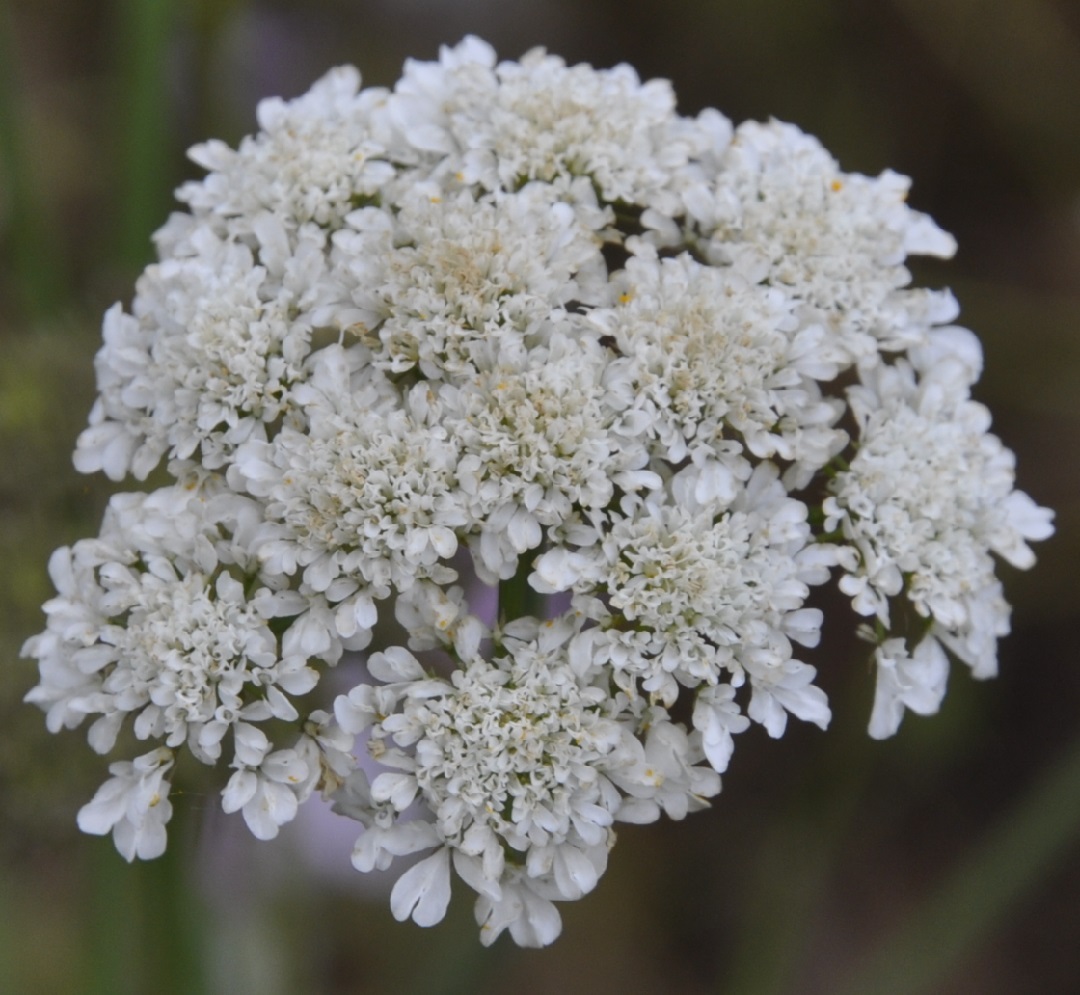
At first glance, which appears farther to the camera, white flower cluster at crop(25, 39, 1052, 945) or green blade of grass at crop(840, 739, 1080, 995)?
A: green blade of grass at crop(840, 739, 1080, 995)

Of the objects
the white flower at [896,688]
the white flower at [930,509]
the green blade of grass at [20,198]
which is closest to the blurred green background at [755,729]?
the green blade of grass at [20,198]

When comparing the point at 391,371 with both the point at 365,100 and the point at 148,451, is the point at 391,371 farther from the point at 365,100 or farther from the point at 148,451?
the point at 365,100

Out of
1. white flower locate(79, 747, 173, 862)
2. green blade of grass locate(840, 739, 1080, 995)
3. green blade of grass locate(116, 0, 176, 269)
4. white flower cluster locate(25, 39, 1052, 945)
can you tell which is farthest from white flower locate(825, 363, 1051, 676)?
green blade of grass locate(116, 0, 176, 269)

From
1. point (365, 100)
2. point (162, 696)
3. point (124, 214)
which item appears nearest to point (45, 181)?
point (124, 214)

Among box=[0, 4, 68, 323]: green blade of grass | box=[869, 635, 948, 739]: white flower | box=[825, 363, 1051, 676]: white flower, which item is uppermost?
box=[825, 363, 1051, 676]: white flower

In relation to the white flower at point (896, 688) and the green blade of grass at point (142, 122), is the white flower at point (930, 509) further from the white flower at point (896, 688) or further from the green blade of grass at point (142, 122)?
the green blade of grass at point (142, 122)

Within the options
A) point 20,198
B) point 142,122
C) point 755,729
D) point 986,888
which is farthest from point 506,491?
point 755,729

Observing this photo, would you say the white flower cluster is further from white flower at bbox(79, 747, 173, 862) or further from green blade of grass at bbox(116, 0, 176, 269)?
green blade of grass at bbox(116, 0, 176, 269)
